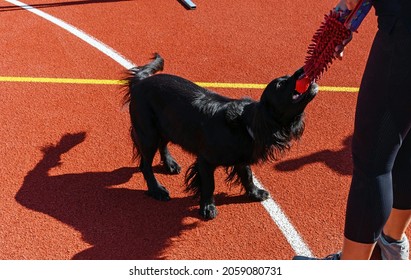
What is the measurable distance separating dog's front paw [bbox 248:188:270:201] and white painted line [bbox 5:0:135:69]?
2229 millimetres

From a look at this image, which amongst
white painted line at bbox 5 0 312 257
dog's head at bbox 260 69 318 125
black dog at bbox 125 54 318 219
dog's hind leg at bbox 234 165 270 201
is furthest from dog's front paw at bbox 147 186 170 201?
dog's head at bbox 260 69 318 125

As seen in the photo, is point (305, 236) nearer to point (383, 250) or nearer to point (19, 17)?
point (383, 250)

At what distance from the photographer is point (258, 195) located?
13.5 ft

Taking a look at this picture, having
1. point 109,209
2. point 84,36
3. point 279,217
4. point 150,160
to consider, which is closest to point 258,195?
point 279,217

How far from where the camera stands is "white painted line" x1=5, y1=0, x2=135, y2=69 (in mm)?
5832

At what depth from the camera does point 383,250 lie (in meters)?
3.46

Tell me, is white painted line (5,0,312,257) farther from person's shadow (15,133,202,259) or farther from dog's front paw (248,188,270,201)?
person's shadow (15,133,202,259)

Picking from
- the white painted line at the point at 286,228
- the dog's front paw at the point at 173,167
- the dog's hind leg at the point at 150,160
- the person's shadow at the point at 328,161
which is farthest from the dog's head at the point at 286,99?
the dog's front paw at the point at 173,167

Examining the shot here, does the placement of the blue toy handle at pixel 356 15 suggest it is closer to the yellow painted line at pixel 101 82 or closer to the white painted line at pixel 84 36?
the yellow painted line at pixel 101 82

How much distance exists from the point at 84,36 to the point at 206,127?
3060 mm

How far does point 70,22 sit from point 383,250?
15.1 ft

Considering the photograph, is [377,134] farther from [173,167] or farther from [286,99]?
[173,167]

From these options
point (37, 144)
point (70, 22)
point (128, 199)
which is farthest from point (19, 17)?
point (128, 199)

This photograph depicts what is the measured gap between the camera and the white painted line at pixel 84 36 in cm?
583
